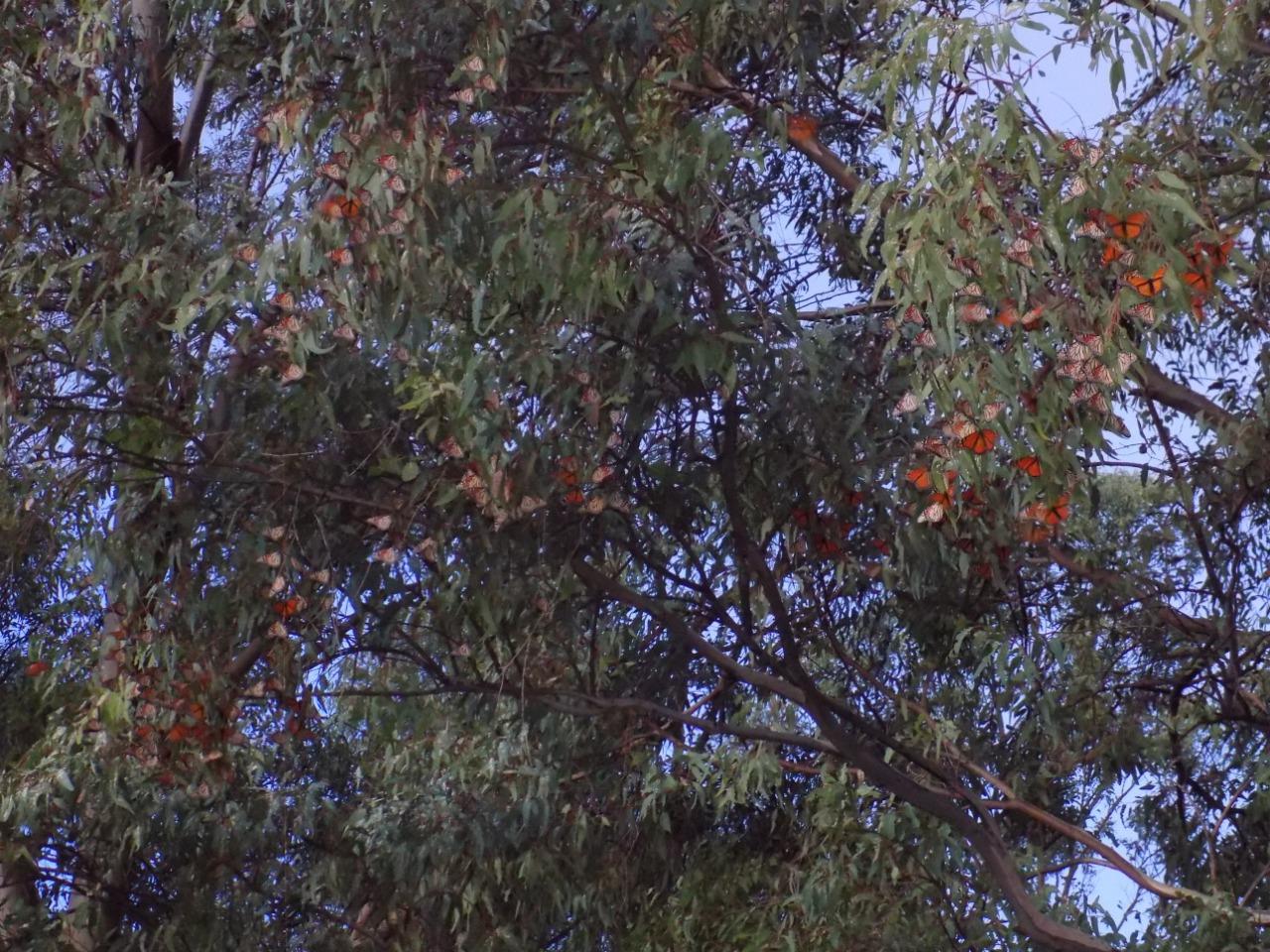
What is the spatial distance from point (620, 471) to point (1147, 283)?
135 centimetres

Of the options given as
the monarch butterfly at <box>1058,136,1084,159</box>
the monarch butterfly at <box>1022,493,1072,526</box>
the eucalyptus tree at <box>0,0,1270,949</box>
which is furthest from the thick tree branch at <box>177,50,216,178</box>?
the monarch butterfly at <box>1058,136,1084,159</box>

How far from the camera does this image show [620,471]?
404 cm

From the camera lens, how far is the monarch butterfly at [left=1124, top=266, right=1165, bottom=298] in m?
3.08

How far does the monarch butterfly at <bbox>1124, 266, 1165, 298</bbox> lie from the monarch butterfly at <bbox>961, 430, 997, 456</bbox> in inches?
13.6

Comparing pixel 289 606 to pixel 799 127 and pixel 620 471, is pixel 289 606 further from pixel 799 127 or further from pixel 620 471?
pixel 799 127

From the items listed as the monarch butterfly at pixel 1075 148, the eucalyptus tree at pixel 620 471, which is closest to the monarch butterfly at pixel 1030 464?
the eucalyptus tree at pixel 620 471

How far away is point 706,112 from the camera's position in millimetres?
4227

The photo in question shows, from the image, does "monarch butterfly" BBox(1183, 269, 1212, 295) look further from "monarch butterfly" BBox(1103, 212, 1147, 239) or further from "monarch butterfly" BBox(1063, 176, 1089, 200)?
"monarch butterfly" BBox(1063, 176, 1089, 200)

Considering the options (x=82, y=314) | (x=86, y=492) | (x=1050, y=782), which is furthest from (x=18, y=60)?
(x=1050, y=782)

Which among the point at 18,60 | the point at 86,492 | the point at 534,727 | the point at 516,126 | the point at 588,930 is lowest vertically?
the point at 588,930

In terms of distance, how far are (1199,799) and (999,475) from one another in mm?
2333

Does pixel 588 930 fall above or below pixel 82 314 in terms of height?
below

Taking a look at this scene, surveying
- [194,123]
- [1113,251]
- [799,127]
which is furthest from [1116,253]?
[194,123]

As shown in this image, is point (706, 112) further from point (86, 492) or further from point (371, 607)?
point (86, 492)
